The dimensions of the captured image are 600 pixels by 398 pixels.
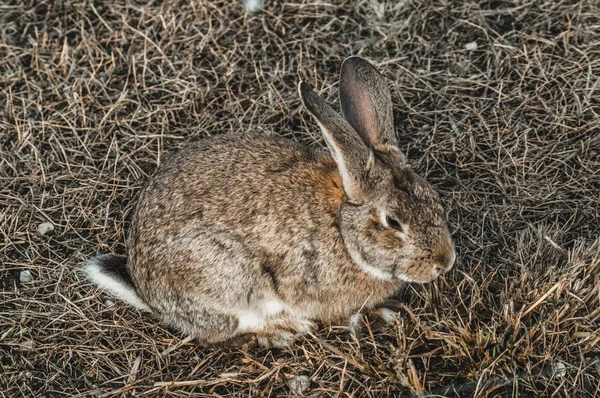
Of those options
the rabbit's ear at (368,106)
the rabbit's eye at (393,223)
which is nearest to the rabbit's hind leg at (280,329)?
the rabbit's eye at (393,223)

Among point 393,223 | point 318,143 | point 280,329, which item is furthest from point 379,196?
point 318,143

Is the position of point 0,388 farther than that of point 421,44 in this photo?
No

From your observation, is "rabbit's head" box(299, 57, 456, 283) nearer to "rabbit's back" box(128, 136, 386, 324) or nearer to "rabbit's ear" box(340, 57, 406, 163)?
"rabbit's ear" box(340, 57, 406, 163)

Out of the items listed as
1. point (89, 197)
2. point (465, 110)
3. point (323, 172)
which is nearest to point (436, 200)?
point (323, 172)

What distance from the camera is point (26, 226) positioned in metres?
4.99

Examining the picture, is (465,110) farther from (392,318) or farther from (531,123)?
(392,318)

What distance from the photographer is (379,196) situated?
3.92m

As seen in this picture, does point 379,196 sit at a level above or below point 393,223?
above

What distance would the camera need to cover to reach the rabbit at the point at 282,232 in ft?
13.0

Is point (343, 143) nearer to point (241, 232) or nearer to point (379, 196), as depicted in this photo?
point (379, 196)

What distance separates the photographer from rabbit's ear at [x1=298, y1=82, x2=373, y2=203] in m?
3.61

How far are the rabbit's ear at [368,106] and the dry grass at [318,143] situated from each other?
899mm

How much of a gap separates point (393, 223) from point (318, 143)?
1.47m

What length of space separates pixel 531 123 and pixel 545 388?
2124 mm
